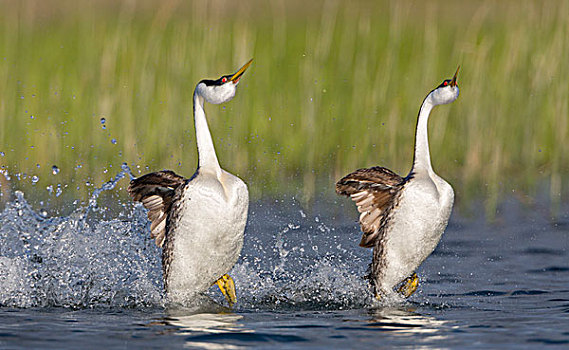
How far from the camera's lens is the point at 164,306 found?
8039 mm

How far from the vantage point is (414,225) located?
8047mm

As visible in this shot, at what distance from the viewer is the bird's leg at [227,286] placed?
27.5 ft

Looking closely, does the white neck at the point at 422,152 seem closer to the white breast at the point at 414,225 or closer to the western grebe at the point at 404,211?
the western grebe at the point at 404,211

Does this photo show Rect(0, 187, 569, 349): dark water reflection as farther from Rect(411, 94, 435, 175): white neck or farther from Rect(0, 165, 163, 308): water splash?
Rect(411, 94, 435, 175): white neck

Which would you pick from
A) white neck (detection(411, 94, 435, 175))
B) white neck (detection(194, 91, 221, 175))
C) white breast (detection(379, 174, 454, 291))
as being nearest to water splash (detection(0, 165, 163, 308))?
white neck (detection(194, 91, 221, 175))

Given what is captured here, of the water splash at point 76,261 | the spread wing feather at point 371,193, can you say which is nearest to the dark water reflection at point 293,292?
the water splash at point 76,261

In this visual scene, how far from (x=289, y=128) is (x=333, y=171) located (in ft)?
3.39

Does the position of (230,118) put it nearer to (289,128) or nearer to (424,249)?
(289,128)

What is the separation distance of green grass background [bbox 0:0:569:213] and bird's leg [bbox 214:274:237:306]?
136 inches

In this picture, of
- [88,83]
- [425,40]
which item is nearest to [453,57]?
[425,40]

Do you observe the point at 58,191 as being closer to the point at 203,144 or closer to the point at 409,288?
the point at 203,144

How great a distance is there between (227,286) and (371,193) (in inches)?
48.9

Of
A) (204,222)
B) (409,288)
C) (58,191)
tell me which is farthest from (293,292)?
(58,191)

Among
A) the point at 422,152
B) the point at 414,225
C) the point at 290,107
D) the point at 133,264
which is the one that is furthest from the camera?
the point at 290,107
